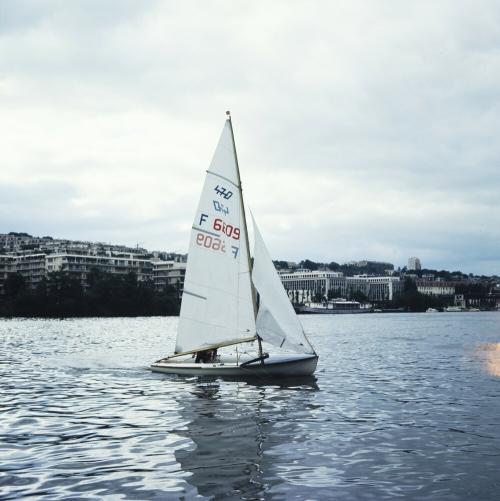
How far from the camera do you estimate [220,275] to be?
109ft

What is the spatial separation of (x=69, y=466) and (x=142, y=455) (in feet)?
6.76

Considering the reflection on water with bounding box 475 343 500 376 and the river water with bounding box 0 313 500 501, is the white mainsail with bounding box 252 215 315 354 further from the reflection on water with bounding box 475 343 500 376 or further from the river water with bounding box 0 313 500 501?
the reflection on water with bounding box 475 343 500 376

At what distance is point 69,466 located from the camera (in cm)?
1653

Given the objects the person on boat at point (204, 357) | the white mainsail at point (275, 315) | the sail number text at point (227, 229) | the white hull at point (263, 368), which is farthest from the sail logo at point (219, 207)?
the white hull at point (263, 368)

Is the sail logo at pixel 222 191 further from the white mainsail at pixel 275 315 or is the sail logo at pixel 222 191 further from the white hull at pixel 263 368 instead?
the white hull at pixel 263 368

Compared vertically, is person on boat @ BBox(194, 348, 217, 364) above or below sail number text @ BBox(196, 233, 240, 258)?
below

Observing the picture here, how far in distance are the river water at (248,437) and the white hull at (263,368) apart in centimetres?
69

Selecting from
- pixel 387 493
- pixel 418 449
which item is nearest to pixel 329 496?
pixel 387 493

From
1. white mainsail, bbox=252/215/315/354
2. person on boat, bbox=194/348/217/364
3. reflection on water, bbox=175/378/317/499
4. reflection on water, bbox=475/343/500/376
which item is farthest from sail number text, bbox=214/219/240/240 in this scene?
reflection on water, bbox=475/343/500/376

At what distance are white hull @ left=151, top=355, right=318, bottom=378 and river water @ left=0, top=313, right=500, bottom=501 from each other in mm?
685

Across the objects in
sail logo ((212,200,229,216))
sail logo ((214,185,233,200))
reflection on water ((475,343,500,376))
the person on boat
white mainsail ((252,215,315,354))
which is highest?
sail logo ((214,185,233,200))

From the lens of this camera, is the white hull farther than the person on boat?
No

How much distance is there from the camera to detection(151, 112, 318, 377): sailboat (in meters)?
32.1

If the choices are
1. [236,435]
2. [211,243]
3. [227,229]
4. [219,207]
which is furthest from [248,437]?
[219,207]
